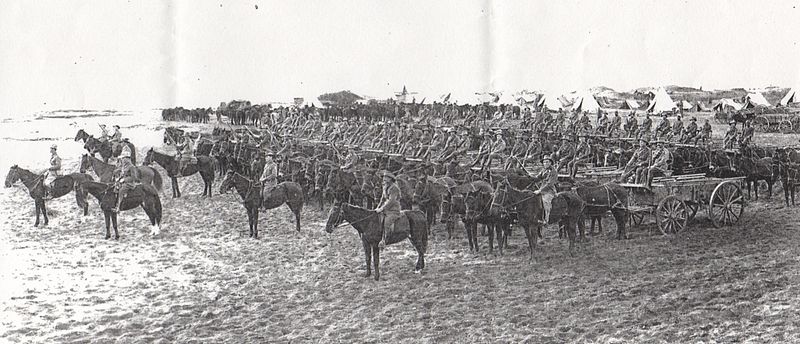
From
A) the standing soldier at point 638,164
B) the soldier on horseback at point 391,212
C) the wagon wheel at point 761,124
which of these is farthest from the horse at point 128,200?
the wagon wheel at point 761,124

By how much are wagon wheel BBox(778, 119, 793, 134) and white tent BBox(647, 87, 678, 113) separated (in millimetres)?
6874

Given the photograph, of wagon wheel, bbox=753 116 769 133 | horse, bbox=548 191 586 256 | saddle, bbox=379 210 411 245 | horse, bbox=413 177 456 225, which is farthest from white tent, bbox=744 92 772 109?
saddle, bbox=379 210 411 245

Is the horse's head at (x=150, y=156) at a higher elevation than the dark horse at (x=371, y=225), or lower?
higher

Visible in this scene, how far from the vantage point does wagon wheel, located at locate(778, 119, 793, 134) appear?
31627mm

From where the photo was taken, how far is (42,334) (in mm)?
8469

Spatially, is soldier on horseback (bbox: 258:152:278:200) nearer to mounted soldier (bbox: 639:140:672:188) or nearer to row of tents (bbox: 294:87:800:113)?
Result: mounted soldier (bbox: 639:140:672:188)

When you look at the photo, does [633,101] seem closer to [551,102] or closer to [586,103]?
[586,103]

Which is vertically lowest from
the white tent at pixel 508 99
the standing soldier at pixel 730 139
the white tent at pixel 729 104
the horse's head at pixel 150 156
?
the horse's head at pixel 150 156

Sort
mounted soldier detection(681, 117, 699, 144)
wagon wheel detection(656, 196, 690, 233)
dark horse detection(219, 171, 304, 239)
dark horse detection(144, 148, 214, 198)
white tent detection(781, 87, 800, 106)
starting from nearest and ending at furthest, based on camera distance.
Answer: wagon wheel detection(656, 196, 690, 233)
dark horse detection(219, 171, 304, 239)
dark horse detection(144, 148, 214, 198)
mounted soldier detection(681, 117, 699, 144)
white tent detection(781, 87, 800, 106)

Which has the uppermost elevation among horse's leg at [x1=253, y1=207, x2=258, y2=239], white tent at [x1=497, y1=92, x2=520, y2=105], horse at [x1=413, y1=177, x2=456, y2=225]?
white tent at [x1=497, y1=92, x2=520, y2=105]

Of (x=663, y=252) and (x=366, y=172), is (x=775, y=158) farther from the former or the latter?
(x=366, y=172)

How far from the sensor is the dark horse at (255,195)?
14.1 metres

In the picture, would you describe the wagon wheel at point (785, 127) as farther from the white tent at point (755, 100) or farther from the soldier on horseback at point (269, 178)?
the soldier on horseback at point (269, 178)

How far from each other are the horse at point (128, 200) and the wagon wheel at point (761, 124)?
30340 millimetres
